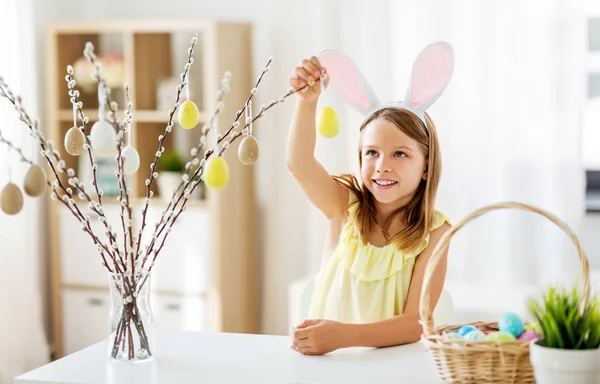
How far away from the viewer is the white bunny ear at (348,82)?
1.97 m

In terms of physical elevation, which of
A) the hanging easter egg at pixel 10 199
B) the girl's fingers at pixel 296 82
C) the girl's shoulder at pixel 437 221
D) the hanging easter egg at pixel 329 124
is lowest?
the girl's shoulder at pixel 437 221

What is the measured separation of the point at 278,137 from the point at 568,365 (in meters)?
2.70

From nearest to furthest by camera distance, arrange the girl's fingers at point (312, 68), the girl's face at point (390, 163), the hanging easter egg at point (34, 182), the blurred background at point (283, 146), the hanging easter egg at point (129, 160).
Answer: the hanging easter egg at point (34, 182), the hanging easter egg at point (129, 160), the girl's fingers at point (312, 68), the girl's face at point (390, 163), the blurred background at point (283, 146)

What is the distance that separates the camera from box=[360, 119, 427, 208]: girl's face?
6.23 feet

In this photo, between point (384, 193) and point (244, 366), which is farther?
point (384, 193)

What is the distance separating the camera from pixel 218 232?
3.80 m

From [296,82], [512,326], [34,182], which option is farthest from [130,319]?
[512,326]

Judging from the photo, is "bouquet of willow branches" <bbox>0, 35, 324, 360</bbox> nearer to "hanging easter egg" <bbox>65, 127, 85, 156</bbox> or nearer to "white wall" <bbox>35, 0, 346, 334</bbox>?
"hanging easter egg" <bbox>65, 127, 85, 156</bbox>

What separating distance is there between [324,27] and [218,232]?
977mm

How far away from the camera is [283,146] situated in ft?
12.9

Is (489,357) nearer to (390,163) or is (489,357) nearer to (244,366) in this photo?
(244,366)

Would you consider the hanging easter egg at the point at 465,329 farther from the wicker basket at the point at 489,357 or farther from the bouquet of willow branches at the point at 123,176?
the bouquet of willow branches at the point at 123,176

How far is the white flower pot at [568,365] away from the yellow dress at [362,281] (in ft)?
1.93

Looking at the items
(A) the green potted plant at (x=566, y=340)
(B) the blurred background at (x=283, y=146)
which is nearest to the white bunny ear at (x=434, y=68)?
(A) the green potted plant at (x=566, y=340)
